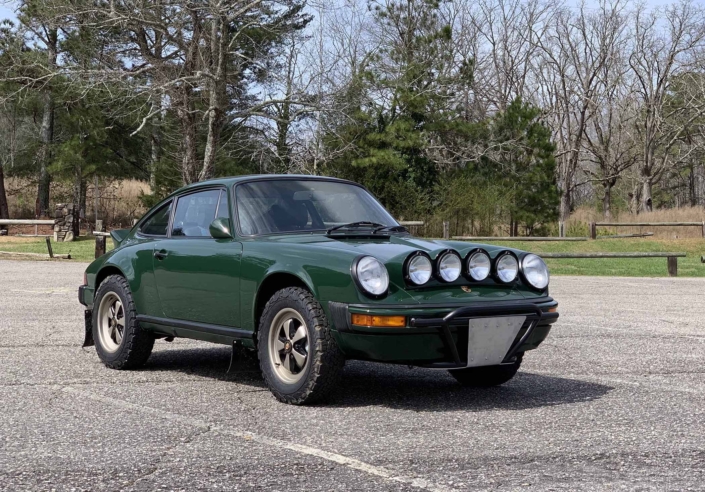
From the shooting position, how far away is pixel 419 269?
17.7 feet

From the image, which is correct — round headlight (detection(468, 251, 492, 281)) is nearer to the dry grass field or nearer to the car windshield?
the car windshield

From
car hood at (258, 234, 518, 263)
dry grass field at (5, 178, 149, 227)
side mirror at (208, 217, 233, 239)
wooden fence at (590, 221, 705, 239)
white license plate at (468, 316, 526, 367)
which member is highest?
dry grass field at (5, 178, 149, 227)

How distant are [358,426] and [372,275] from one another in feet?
2.92

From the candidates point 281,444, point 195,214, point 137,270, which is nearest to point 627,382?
point 281,444

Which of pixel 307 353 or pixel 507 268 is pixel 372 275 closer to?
pixel 307 353

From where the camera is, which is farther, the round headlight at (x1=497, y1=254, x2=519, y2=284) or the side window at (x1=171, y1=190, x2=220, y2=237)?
the side window at (x1=171, y1=190, x2=220, y2=237)

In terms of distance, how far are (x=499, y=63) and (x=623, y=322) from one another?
5433 cm

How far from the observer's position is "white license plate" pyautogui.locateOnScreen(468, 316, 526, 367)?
17.7 ft

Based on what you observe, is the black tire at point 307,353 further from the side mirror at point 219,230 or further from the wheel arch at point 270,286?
the side mirror at point 219,230

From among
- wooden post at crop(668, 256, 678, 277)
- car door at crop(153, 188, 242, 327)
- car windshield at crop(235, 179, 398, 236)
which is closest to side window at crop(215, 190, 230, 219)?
car door at crop(153, 188, 242, 327)

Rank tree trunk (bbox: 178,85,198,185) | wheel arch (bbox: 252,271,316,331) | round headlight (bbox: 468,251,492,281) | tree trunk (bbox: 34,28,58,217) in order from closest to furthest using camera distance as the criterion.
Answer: round headlight (bbox: 468,251,492,281) → wheel arch (bbox: 252,271,316,331) → tree trunk (bbox: 178,85,198,185) → tree trunk (bbox: 34,28,58,217)

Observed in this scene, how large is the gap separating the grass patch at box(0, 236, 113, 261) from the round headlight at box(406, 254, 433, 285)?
76.3 ft

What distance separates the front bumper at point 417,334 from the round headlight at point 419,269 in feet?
0.66

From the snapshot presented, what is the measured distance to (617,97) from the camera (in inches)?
2623
